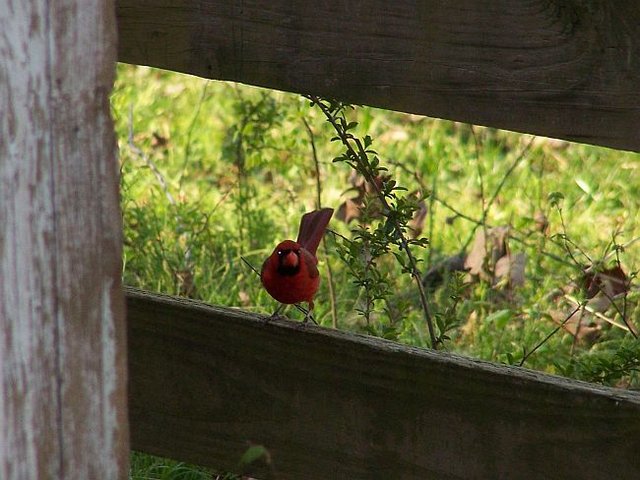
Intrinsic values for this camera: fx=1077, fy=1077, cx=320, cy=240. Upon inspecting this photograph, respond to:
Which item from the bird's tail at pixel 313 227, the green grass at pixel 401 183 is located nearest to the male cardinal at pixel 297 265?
the bird's tail at pixel 313 227

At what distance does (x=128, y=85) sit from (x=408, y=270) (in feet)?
12.5

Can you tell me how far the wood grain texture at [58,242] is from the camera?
1.12 meters

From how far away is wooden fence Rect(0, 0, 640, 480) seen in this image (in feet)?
3.75

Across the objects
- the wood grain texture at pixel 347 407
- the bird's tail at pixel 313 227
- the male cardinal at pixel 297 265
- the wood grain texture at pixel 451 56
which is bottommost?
the wood grain texture at pixel 347 407

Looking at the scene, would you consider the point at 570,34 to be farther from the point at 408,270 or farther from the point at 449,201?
the point at 449,201

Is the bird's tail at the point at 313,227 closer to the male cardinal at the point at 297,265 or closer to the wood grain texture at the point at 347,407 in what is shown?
the male cardinal at the point at 297,265

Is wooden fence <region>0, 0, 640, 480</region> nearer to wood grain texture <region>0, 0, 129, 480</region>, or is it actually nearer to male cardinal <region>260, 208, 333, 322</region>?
wood grain texture <region>0, 0, 129, 480</region>

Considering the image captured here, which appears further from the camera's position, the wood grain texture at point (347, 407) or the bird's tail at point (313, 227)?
the bird's tail at point (313, 227)

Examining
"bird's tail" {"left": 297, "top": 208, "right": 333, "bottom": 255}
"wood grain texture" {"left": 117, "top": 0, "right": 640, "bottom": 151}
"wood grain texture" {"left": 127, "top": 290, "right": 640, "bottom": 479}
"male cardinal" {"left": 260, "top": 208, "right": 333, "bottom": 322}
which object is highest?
"wood grain texture" {"left": 117, "top": 0, "right": 640, "bottom": 151}

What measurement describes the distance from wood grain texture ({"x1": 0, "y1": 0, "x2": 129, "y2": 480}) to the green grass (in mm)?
1267

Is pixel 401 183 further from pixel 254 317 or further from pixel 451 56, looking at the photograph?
pixel 451 56

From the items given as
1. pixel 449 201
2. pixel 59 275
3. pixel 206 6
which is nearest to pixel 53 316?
pixel 59 275

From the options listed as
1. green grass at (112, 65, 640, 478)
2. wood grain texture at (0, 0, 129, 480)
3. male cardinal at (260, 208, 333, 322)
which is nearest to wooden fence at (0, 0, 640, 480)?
wood grain texture at (0, 0, 129, 480)

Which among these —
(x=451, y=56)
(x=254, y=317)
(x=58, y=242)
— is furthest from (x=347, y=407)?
(x=58, y=242)
